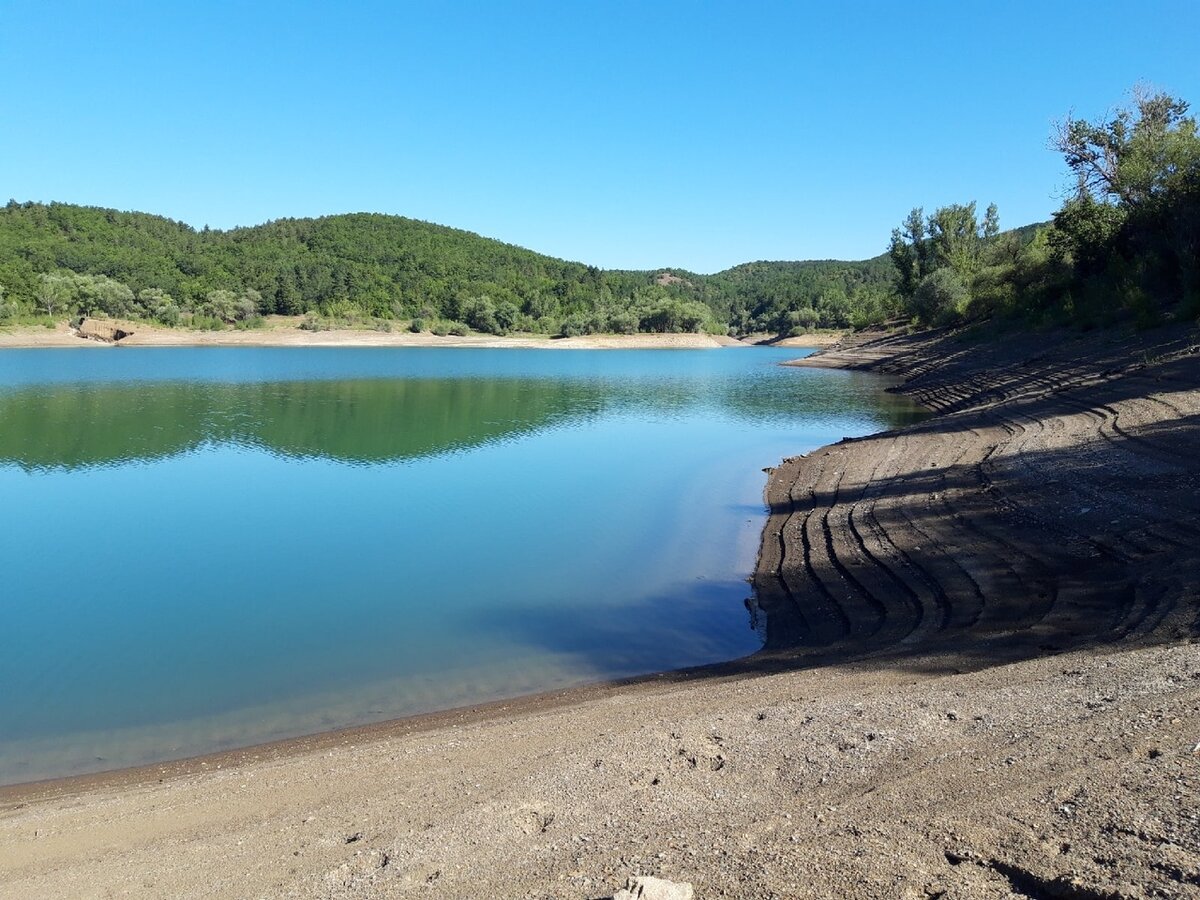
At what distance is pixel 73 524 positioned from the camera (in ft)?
50.8

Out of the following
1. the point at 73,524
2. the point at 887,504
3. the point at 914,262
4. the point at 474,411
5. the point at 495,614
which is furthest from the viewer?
the point at 914,262

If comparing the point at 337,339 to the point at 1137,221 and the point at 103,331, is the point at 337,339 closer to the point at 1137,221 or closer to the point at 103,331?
the point at 103,331

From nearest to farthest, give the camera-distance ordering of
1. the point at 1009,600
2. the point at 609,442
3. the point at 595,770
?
1. the point at 595,770
2. the point at 1009,600
3. the point at 609,442

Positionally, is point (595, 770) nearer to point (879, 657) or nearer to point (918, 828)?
point (918, 828)

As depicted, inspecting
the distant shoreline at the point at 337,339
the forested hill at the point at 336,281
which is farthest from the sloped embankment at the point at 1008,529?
the distant shoreline at the point at 337,339

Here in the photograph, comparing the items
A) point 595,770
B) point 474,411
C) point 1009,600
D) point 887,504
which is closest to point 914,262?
point 474,411

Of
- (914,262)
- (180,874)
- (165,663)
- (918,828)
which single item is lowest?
(165,663)

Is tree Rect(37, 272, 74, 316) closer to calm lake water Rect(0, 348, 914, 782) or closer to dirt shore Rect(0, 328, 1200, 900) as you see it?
calm lake water Rect(0, 348, 914, 782)

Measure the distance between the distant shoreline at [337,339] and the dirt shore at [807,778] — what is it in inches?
4022

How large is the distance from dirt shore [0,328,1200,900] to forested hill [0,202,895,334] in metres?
93.4

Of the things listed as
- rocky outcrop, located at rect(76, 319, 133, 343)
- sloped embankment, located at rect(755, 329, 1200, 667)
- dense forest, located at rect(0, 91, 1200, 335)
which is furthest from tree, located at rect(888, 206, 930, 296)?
rocky outcrop, located at rect(76, 319, 133, 343)

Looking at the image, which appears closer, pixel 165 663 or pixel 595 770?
pixel 595 770

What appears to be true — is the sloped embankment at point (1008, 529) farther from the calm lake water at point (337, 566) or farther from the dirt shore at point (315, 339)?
the dirt shore at point (315, 339)

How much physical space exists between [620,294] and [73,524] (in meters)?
158
